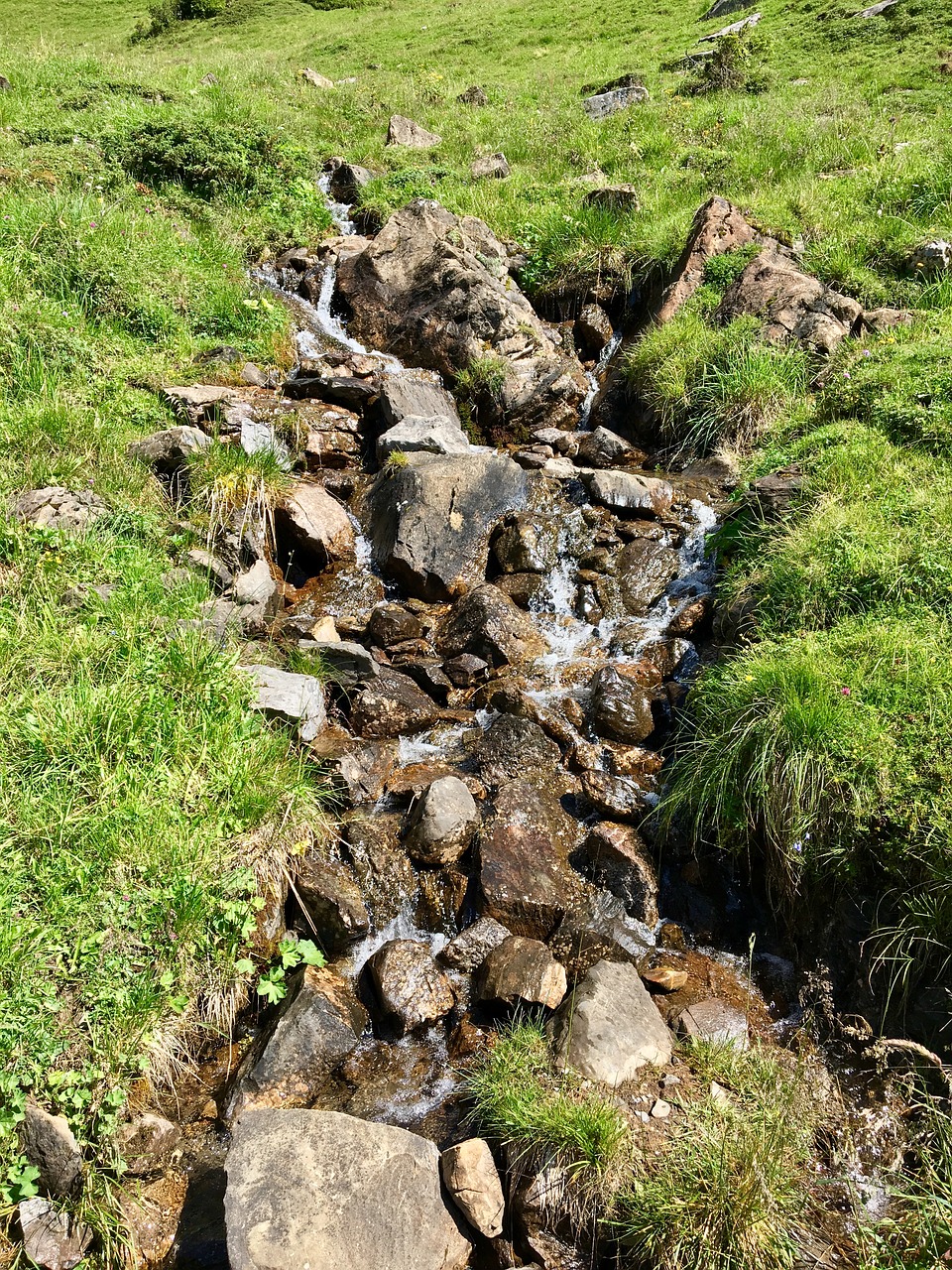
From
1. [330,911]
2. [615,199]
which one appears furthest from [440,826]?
[615,199]

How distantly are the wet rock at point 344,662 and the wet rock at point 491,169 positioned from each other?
12.9m

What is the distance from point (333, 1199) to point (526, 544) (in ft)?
20.4

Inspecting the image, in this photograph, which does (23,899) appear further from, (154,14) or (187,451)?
(154,14)

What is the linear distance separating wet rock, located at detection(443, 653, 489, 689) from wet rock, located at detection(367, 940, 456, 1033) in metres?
2.71

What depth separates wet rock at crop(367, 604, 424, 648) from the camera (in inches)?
299

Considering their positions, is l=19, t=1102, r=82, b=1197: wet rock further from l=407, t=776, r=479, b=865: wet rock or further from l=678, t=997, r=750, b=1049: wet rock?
l=678, t=997, r=750, b=1049: wet rock

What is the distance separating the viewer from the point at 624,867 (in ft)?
18.0

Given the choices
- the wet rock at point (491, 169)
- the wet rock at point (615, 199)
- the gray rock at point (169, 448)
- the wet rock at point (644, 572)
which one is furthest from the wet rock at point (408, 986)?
the wet rock at point (491, 169)

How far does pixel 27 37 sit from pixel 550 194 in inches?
1092

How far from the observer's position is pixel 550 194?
1492 centimetres

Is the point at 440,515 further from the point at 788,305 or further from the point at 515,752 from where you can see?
the point at 788,305

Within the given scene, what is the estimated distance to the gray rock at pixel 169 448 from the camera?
7.91 metres

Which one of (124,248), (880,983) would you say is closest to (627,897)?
(880,983)

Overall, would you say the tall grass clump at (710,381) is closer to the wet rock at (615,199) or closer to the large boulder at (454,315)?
the large boulder at (454,315)
